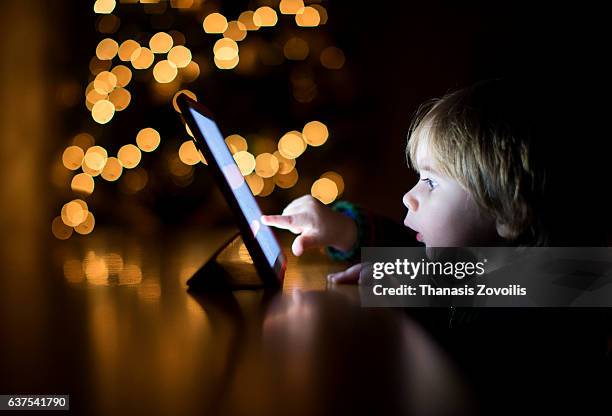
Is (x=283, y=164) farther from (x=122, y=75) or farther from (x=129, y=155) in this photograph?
(x=122, y=75)

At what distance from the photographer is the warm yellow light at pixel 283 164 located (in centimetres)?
334

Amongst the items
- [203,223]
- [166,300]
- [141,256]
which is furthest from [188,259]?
[203,223]

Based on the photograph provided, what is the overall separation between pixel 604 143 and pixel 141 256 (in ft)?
3.30

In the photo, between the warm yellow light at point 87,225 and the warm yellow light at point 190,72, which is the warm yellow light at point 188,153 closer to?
the warm yellow light at point 190,72

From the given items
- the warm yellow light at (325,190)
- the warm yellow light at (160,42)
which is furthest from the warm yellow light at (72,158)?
the warm yellow light at (325,190)

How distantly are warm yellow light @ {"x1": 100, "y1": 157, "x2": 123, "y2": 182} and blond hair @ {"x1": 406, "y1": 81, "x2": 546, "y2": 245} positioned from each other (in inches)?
96.1

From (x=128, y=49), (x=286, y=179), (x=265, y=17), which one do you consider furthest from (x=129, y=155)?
(x=265, y=17)

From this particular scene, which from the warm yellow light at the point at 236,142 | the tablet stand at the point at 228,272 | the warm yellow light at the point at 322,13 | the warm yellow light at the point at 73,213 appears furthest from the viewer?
the warm yellow light at the point at 322,13

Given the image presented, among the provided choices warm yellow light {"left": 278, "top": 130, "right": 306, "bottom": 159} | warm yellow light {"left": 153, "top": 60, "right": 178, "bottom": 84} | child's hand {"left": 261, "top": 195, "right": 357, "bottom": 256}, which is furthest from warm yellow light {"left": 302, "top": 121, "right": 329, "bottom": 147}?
child's hand {"left": 261, "top": 195, "right": 357, "bottom": 256}

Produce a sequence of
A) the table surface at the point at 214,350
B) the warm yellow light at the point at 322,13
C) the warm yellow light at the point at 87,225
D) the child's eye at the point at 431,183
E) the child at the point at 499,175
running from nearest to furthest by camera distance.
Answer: the table surface at the point at 214,350, the child at the point at 499,175, the child's eye at the point at 431,183, the warm yellow light at the point at 87,225, the warm yellow light at the point at 322,13

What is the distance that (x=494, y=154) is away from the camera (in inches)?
27.3

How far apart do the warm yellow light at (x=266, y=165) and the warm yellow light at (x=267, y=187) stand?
3 cm

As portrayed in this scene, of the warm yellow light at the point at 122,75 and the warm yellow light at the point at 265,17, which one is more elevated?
the warm yellow light at the point at 265,17

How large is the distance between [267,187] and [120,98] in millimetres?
855
